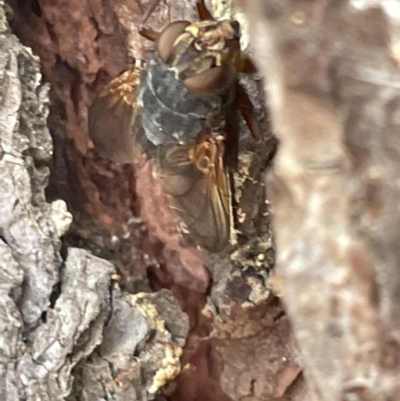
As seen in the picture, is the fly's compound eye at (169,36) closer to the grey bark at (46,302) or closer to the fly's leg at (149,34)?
the fly's leg at (149,34)

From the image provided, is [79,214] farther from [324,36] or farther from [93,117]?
[324,36]

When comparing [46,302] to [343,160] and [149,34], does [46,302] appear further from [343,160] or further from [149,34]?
[343,160]

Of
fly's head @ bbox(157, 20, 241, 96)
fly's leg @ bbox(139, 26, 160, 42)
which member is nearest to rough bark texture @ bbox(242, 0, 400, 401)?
fly's head @ bbox(157, 20, 241, 96)

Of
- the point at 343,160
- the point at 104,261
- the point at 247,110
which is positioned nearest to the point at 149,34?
the point at 247,110

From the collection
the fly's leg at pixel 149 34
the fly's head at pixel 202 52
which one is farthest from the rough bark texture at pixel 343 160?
the fly's leg at pixel 149 34

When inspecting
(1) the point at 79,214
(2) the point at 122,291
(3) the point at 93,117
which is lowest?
(2) the point at 122,291

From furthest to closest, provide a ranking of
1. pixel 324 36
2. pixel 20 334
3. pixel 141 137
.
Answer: pixel 141 137
pixel 20 334
pixel 324 36

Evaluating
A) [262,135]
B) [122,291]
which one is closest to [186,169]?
[262,135]
